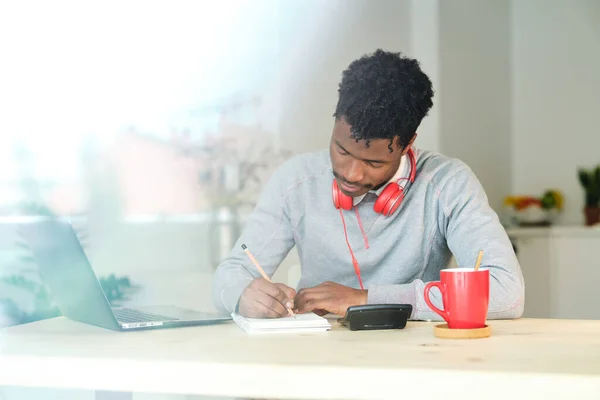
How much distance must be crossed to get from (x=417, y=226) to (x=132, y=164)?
1317 millimetres

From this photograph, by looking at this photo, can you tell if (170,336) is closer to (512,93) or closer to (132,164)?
(132,164)

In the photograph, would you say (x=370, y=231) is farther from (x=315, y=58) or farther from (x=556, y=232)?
(x=556, y=232)

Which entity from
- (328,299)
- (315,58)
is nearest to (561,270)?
(315,58)

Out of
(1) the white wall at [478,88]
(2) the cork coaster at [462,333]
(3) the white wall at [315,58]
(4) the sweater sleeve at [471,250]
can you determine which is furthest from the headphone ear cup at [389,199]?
(1) the white wall at [478,88]

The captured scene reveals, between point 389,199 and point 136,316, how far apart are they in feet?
2.19

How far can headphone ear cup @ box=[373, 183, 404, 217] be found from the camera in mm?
1775

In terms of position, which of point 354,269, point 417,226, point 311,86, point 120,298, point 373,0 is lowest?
point 120,298

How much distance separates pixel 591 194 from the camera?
4453mm

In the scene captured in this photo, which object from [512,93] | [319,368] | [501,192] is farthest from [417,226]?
[512,93]

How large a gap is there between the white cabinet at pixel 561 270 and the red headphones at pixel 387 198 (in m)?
2.57

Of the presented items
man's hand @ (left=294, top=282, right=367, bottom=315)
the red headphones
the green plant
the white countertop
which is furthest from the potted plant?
man's hand @ (left=294, top=282, right=367, bottom=315)

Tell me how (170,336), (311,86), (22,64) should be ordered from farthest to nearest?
1. (311,86)
2. (22,64)
3. (170,336)

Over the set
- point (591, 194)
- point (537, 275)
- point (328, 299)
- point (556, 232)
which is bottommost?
point (537, 275)

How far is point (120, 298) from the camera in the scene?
2.69 m
